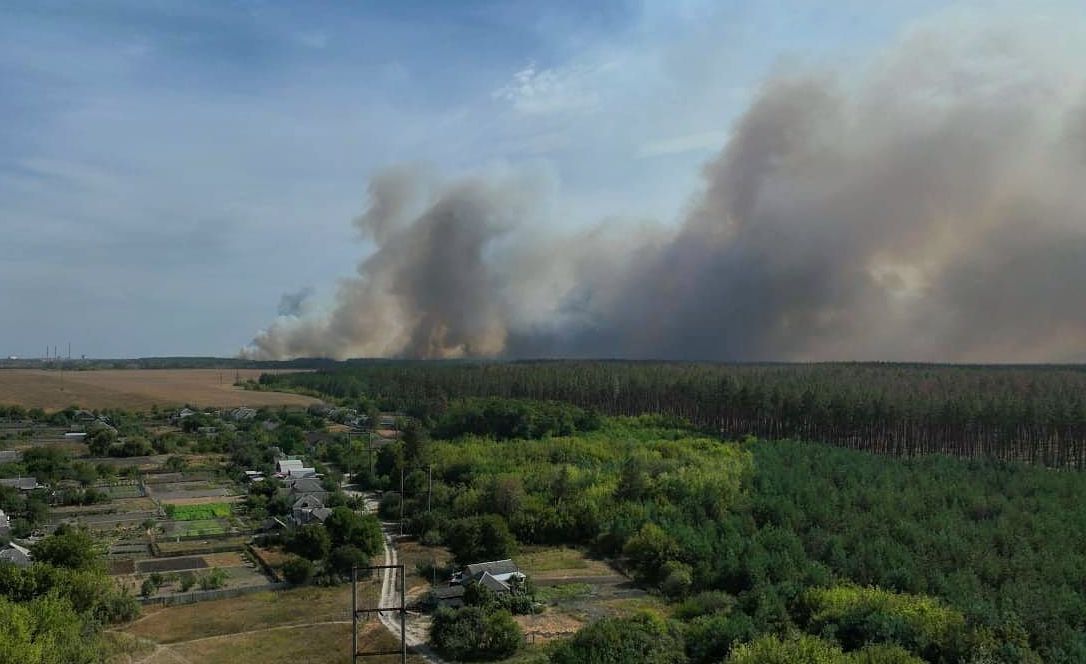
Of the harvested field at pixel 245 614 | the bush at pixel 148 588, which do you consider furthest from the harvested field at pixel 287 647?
the bush at pixel 148 588

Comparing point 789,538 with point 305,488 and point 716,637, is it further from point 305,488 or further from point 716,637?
point 305,488

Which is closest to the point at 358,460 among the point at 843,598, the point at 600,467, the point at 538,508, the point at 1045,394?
the point at 600,467

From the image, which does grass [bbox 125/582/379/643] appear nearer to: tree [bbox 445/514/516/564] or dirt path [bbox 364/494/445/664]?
dirt path [bbox 364/494/445/664]

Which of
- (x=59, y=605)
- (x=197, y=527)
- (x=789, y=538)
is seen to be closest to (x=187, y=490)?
(x=197, y=527)

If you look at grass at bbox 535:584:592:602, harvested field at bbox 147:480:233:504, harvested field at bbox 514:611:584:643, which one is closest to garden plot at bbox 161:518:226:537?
harvested field at bbox 147:480:233:504

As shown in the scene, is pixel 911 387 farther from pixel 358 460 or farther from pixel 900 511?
pixel 358 460
